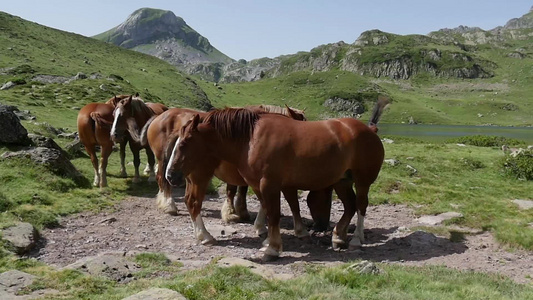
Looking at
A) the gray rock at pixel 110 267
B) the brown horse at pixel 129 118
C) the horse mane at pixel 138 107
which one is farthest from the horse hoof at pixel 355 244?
the horse mane at pixel 138 107

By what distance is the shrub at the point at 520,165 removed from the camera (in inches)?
692

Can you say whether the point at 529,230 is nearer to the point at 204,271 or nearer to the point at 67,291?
the point at 204,271

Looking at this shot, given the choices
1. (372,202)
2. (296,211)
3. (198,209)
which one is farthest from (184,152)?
(372,202)

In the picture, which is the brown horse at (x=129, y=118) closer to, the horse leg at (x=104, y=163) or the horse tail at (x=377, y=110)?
the horse leg at (x=104, y=163)

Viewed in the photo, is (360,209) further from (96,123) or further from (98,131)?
(96,123)

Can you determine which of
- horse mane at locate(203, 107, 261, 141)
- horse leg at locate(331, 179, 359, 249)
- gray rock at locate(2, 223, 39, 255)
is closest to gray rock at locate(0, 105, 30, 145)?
gray rock at locate(2, 223, 39, 255)

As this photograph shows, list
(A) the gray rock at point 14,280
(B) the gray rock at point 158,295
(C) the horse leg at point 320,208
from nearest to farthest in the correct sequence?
1. (B) the gray rock at point 158,295
2. (A) the gray rock at point 14,280
3. (C) the horse leg at point 320,208

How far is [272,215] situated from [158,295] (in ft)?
11.5

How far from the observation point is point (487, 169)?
1953 centimetres

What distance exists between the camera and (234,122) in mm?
8336

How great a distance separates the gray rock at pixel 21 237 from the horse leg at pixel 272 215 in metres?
4.63

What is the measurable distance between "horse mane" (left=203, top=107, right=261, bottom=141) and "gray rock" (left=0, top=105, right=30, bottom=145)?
8.69 m

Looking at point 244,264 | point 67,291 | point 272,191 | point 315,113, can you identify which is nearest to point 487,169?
point 272,191

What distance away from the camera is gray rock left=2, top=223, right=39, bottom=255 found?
24.8 feet
